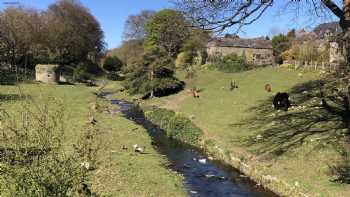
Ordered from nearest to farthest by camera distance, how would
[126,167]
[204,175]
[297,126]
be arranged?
[126,167], [204,175], [297,126]

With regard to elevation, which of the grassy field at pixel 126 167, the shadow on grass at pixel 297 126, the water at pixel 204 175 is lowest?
the water at pixel 204 175

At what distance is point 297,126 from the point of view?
2409 centimetres

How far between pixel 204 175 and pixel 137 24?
91.7m

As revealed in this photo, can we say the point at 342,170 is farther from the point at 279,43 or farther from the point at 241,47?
the point at 279,43

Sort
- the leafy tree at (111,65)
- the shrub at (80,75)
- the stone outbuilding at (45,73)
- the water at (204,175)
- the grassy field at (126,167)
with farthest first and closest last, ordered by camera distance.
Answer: the leafy tree at (111,65) < the shrub at (80,75) < the stone outbuilding at (45,73) < the water at (204,175) < the grassy field at (126,167)

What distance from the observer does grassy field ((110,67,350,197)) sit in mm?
18248

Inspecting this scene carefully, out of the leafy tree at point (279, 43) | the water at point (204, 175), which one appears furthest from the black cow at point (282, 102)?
the leafy tree at point (279, 43)

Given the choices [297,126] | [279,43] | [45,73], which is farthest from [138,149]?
[279,43]

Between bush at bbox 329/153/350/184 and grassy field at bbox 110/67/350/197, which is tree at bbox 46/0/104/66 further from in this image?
bush at bbox 329/153/350/184

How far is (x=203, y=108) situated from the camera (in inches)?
1448

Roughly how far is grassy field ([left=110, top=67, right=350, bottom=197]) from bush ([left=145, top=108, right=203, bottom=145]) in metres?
0.80

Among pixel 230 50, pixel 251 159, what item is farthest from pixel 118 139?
pixel 230 50

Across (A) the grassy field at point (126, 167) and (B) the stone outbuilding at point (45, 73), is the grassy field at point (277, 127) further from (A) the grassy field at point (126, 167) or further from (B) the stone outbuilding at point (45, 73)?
(B) the stone outbuilding at point (45, 73)

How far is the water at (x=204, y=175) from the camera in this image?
57.7 ft
